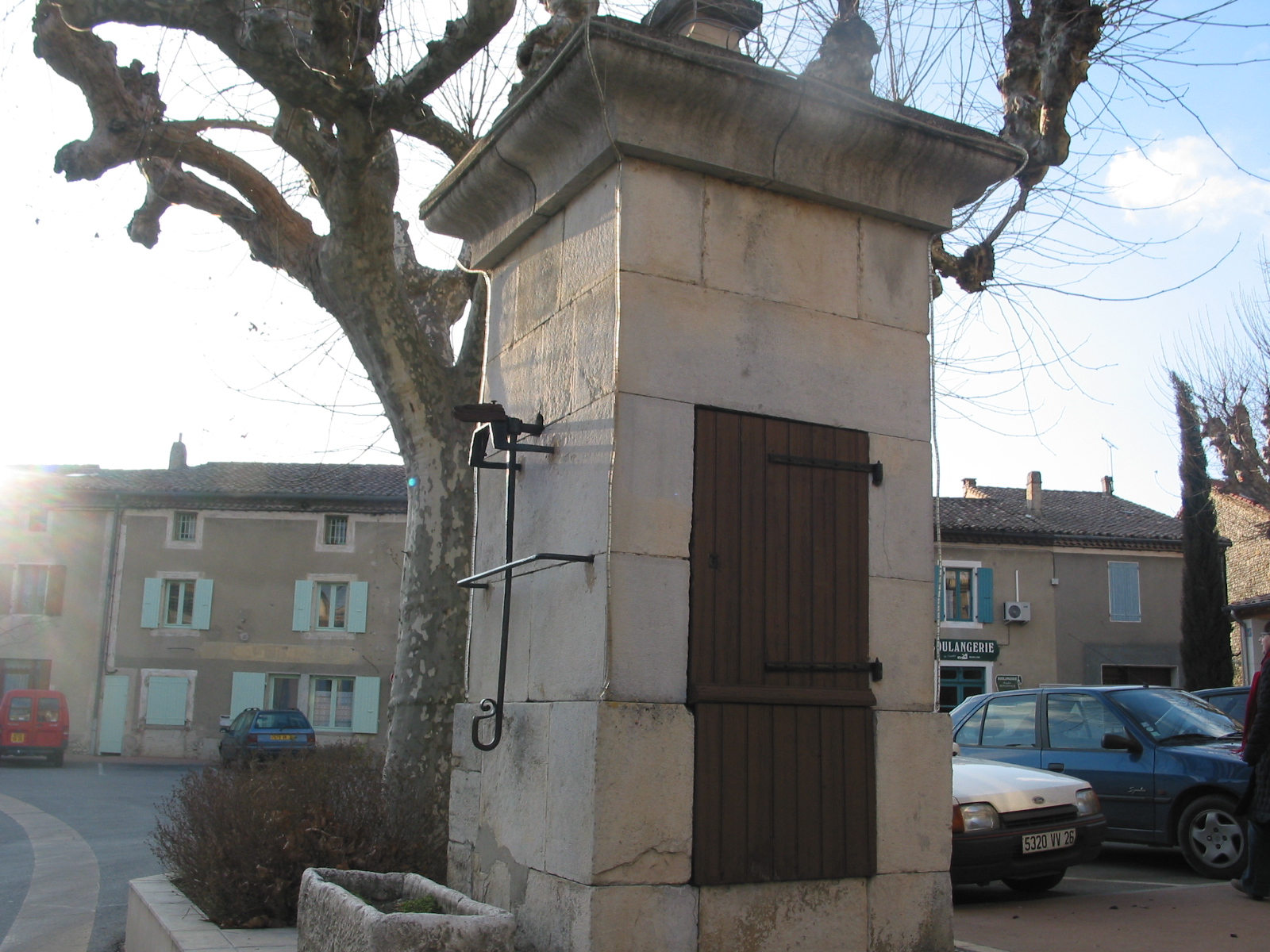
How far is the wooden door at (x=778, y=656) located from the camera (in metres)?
4.30

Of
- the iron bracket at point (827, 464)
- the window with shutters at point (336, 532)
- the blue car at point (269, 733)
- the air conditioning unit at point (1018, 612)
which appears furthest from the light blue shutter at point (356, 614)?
the iron bracket at point (827, 464)

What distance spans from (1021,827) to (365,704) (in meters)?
25.8

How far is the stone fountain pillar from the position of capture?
419 cm

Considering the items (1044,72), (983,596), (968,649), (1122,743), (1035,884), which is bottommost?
(1035,884)

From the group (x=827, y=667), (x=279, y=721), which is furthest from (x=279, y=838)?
(x=279, y=721)

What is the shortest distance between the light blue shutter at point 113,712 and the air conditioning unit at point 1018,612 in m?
24.7

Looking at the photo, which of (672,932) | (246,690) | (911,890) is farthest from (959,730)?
(246,690)

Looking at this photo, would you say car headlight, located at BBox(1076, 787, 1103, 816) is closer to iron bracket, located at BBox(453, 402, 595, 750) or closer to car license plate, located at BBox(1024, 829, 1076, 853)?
car license plate, located at BBox(1024, 829, 1076, 853)

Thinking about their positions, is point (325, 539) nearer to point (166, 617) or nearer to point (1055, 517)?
point (166, 617)

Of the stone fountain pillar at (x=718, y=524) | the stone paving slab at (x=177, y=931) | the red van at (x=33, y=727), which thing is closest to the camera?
the stone fountain pillar at (x=718, y=524)

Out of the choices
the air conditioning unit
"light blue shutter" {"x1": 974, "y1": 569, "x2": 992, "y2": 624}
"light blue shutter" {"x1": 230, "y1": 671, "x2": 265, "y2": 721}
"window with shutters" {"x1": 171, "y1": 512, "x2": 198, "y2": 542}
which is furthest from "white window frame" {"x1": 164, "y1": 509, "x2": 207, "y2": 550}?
the air conditioning unit

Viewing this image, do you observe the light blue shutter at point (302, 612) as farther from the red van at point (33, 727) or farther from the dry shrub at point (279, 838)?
the dry shrub at point (279, 838)

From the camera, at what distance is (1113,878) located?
331 inches

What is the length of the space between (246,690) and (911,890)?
2897cm
